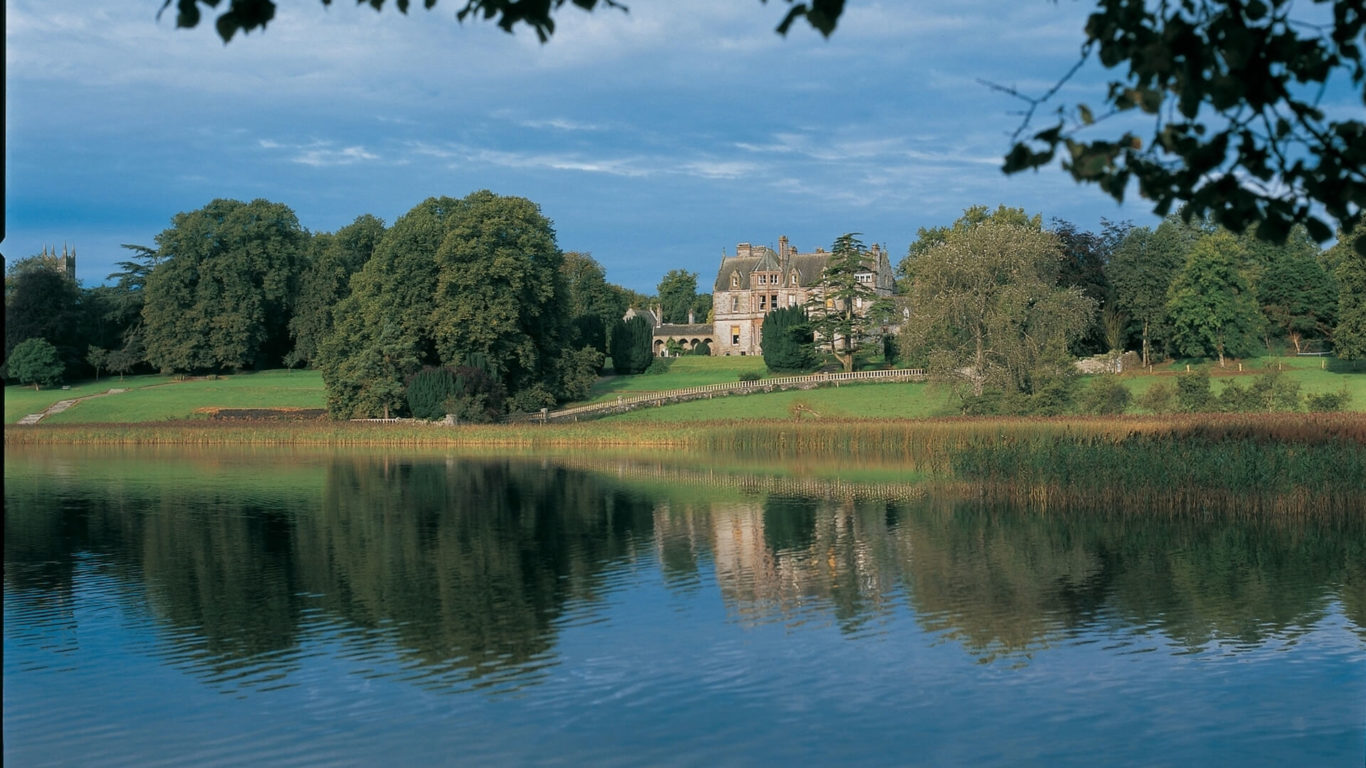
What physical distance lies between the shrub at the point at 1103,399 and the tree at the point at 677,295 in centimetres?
8479

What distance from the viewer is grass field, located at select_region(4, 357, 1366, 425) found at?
165 ft

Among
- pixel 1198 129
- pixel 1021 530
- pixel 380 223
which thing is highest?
pixel 380 223

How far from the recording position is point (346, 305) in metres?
56.9

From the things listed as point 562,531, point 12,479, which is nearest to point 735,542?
point 562,531

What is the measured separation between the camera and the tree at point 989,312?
141ft

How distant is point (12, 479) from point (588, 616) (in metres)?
22.2

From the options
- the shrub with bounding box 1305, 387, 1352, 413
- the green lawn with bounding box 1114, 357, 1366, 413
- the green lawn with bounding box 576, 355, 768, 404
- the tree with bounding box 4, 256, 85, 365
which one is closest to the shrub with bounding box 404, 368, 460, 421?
the green lawn with bounding box 576, 355, 768, 404

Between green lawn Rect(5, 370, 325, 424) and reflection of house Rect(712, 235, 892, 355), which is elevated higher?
reflection of house Rect(712, 235, 892, 355)

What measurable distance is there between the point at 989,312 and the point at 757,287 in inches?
1890

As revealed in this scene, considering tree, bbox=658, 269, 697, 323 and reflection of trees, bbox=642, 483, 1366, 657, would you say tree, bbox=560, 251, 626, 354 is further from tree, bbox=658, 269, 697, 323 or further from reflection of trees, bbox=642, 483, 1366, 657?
reflection of trees, bbox=642, 483, 1366, 657

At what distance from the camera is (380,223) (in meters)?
75.6

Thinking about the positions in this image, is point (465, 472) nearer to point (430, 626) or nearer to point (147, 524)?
point (147, 524)

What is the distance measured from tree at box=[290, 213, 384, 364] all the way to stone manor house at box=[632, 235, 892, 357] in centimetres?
3080

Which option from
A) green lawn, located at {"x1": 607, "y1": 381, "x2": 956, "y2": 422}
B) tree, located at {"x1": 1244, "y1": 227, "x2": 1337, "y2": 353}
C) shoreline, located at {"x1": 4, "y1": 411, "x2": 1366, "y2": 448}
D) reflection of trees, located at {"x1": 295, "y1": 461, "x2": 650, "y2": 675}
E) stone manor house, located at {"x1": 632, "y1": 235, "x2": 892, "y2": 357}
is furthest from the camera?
stone manor house, located at {"x1": 632, "y1": 235, "x2": 892, "y2": 357}
